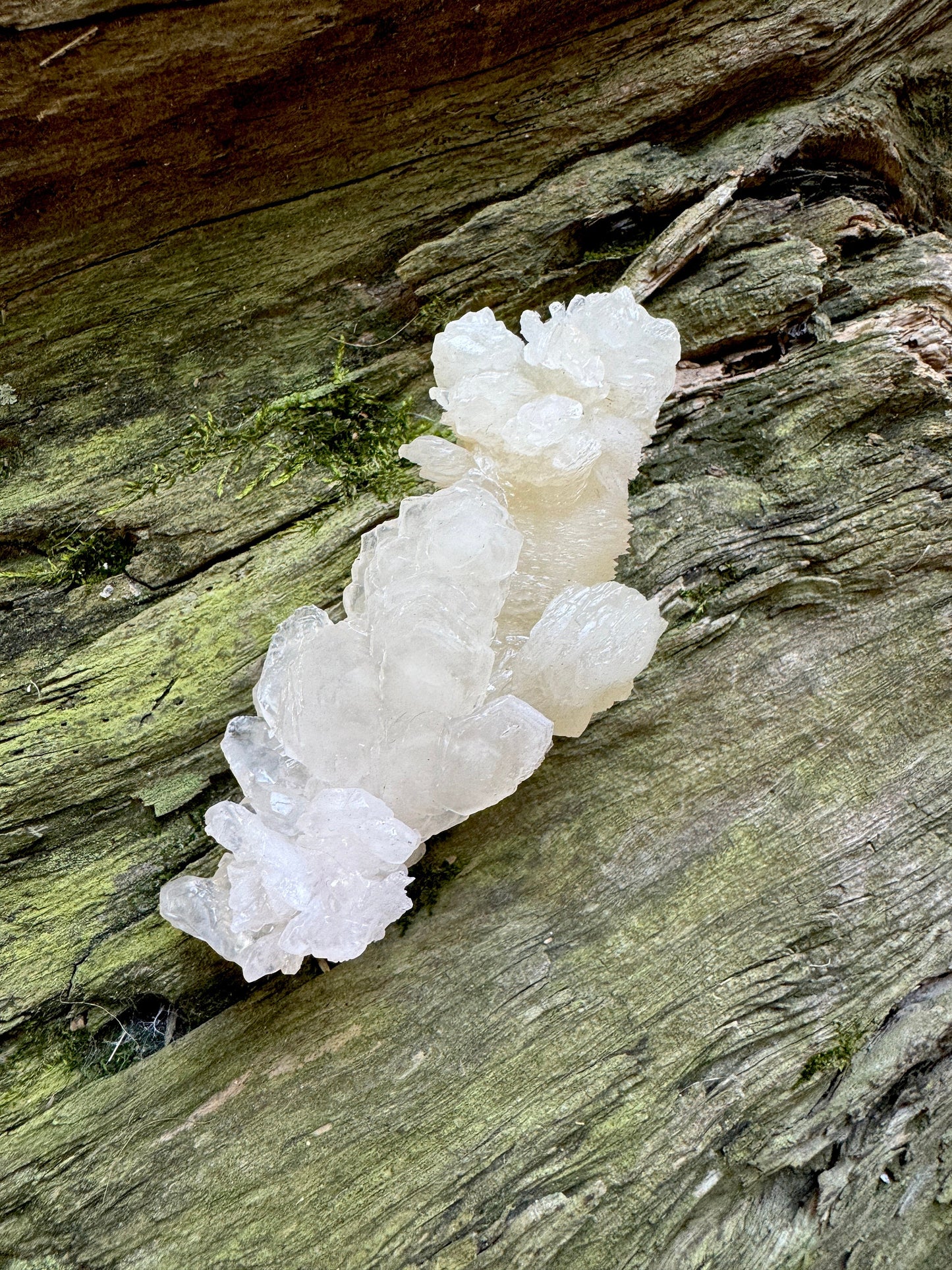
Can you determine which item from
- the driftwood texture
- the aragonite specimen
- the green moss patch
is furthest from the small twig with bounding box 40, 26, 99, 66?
the aragonite specimen

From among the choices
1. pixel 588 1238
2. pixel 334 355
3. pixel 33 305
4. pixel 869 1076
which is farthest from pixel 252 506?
pixel 869 1076

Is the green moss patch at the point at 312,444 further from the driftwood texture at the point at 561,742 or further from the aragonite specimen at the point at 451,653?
the aragonite specimen at the point at 451,653

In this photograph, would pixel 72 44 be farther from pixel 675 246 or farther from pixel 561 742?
pixel 561 742

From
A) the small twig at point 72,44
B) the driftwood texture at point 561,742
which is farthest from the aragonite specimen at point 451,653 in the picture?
the small twig at point 72,44

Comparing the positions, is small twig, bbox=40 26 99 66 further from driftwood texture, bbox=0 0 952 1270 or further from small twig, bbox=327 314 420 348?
small twig, bbox=327 314 420 348

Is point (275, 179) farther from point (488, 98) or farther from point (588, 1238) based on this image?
point (588, 1238)

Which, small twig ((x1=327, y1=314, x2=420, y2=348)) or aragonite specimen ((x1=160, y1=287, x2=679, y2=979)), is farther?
small twig ((x1=327, y1=314, x2=420, y2=348))
